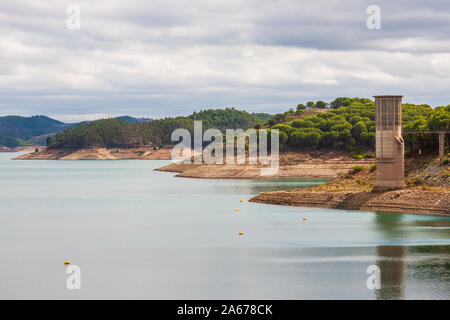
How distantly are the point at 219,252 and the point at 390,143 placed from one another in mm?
24761

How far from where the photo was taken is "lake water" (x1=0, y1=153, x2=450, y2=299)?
34.3 metres

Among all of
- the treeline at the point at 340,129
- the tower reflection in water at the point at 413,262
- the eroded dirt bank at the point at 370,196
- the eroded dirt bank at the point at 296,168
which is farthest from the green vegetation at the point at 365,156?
the tower reflection in water at the point at 413,262

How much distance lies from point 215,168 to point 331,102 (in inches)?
A: 2579

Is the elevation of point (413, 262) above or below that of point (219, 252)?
above

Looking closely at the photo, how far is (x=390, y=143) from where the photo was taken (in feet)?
208

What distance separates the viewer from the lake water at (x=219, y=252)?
34281 mm

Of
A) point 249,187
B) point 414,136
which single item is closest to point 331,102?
point 249,187

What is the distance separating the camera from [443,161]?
67688 mm

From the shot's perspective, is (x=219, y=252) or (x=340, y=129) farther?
(x=340, y=129)

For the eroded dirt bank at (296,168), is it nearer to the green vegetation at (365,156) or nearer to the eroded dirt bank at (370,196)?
the green vegetation at (365,156)

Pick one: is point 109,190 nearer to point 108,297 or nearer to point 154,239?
point 154,239

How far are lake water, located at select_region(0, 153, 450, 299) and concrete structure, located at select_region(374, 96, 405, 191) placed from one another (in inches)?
168

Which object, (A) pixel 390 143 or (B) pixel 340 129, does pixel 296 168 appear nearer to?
(B) pixel 340 129

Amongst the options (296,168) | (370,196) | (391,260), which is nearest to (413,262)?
(391,260)
